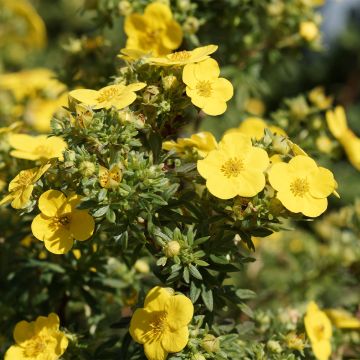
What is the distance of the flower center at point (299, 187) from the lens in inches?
67.8

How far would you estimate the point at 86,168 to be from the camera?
1.64m

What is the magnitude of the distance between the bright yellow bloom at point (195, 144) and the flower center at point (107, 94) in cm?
25

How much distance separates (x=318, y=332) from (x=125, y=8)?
57.0 inches

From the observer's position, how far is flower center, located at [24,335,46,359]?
6.31 feet

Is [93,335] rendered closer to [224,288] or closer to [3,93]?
[224,288]

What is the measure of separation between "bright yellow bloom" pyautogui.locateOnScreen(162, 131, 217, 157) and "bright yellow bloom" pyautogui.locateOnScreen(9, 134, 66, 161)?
34cm

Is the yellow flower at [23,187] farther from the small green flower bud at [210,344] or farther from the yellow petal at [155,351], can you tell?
the small green flower bud at [210,344]

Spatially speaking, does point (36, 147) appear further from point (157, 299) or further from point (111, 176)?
point (157, 299)

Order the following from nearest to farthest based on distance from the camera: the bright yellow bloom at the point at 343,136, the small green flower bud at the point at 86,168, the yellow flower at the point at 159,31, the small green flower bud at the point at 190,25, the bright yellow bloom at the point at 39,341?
the small green flower bud at the point at 86,168 < the bright yellow bloom at the point at 39,341 < the yellow flower at the point at 159,31 < the small green flower bud at the point at 190,25 < the bright yellow bloom at the point at 343,136

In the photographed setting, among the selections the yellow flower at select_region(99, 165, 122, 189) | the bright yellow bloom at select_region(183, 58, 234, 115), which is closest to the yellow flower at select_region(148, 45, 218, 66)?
the bright yellow bloom at select_region(183, 58, 234, 115)

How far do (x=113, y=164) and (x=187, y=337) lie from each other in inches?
20.0

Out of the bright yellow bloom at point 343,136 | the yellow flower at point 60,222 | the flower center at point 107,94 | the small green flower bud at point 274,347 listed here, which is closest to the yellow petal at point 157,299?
the yellow flower at point 60,222

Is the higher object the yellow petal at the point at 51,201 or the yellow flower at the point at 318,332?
the yellow petal at the point at 51,201

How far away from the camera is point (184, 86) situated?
1802 mm
